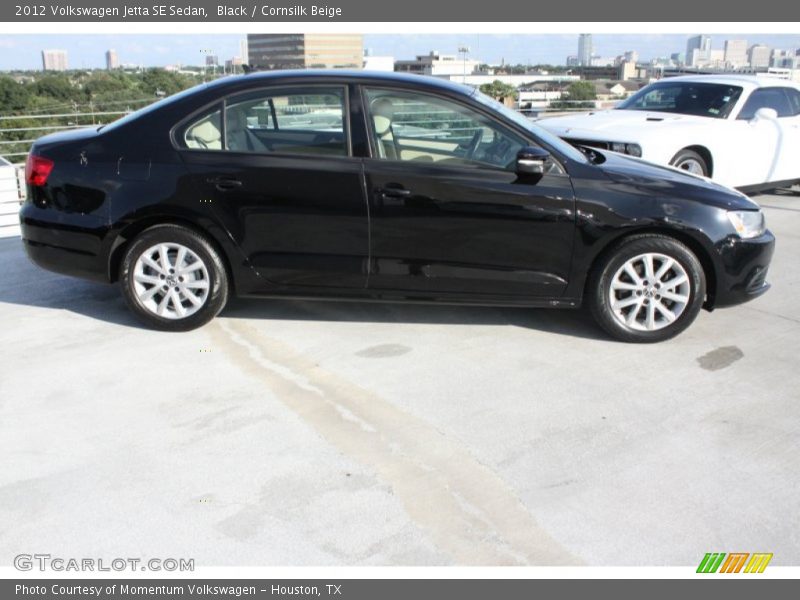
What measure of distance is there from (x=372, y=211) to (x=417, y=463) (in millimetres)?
1864

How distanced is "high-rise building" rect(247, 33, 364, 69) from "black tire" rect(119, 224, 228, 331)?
4823 millimetres

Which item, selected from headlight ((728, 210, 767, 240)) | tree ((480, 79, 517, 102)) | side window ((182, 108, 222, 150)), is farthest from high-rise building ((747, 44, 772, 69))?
side window ((182, 108, 222, 150))

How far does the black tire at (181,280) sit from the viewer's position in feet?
16.5

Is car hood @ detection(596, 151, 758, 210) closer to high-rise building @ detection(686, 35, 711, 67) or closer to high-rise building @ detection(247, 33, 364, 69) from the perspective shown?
high-rise building @ detection(247, 33, 364, 69)

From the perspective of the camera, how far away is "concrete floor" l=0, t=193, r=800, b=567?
3.06 metres

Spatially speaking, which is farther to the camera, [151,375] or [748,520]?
[151,375]

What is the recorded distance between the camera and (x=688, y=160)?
8.95m

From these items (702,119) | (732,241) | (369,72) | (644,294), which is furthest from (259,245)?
(702,119)

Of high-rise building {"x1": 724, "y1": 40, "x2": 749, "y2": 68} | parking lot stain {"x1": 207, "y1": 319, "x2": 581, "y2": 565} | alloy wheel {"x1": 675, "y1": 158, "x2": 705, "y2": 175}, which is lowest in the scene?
parking lot stain {"x1": 207, "y1": 319, "x2": 581, "y2": 565}

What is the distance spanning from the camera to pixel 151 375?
4523 millimetres

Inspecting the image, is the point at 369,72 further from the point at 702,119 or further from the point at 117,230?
the point at 702,119

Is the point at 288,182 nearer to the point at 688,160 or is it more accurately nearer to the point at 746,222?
the point at 746,222

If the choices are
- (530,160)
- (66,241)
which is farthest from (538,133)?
(66,241)

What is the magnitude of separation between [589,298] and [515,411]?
1.31 m
